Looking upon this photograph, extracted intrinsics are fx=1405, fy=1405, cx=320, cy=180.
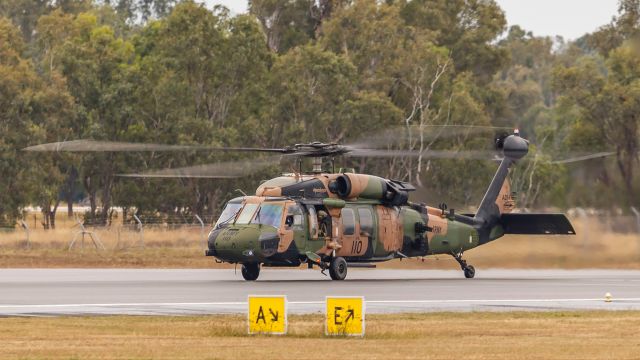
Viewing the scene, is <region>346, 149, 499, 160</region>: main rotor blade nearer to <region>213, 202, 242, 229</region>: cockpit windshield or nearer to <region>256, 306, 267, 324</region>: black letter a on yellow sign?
<region>213, 202, 242, 229</region>: cockpit windshield

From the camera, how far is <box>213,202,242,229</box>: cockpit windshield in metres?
38.9

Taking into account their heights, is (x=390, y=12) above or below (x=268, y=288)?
above

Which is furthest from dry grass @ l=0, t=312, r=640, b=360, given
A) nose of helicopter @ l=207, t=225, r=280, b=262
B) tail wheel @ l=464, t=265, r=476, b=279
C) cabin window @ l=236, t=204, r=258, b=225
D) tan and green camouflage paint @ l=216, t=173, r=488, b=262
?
tail wheel @ l=464, t=265, r=476, b=279

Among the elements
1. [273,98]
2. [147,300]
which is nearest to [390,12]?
[273,98]

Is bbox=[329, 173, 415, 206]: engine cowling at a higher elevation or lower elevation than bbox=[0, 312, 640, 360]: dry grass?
higher

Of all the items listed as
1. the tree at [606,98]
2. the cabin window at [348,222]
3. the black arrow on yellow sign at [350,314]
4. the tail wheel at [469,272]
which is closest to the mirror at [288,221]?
the cabin window at [348,222]

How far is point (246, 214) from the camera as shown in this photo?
38.9m

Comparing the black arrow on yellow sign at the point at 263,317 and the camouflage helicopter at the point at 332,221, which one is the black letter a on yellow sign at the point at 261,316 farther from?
the camouflage helicopter at the point at 332,221

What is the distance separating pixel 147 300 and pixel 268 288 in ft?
17.6

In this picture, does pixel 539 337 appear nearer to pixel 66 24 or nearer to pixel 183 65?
pixel 183 65

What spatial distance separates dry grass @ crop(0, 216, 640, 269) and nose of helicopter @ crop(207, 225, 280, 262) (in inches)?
385

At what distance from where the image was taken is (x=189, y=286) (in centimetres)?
3734

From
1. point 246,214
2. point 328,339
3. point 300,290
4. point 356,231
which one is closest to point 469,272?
point 356,231

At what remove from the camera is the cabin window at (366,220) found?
41.3 meters
